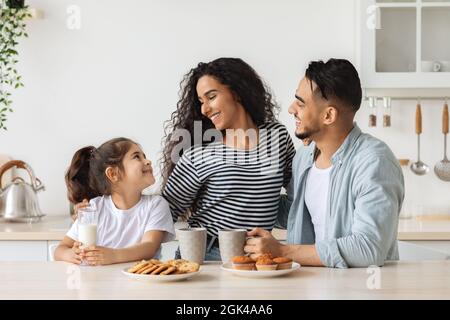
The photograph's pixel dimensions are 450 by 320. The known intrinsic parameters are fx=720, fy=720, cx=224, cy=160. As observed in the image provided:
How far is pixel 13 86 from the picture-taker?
3646mm

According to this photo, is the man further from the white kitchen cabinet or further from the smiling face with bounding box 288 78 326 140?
the white kitchen cabinet

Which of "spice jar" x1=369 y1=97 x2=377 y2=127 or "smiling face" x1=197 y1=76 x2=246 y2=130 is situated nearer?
"smiling face" x1=197 y1=76 x2=246 y2=130

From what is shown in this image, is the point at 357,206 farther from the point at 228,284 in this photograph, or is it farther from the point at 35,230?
the point at 35,230

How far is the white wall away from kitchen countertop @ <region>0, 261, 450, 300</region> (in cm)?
180

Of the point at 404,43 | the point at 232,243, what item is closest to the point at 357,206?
the point at 232,243

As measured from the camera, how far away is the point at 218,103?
2.32m

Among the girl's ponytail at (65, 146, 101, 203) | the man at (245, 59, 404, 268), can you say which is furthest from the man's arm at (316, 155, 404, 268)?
the girl's ponytail at (65, 146, 101, 203)

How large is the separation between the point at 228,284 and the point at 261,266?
11cm

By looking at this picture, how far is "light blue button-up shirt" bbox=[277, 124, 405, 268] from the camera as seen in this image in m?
1.83

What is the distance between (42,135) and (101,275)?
80.1 inches

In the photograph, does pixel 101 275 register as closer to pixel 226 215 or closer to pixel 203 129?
pixel 226 215

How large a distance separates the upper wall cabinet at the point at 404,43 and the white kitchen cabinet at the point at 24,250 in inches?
63.6

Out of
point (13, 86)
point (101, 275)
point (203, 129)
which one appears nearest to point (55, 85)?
point (13, 86)

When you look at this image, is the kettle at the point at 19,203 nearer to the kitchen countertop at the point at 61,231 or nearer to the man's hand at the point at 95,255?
the kitchen countertop at the point at 61,231
